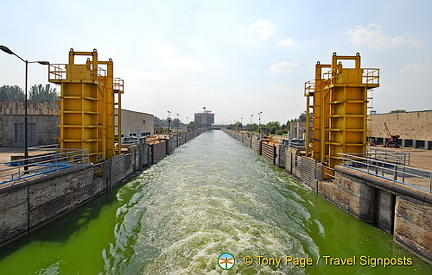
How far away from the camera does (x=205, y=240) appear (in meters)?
8.99

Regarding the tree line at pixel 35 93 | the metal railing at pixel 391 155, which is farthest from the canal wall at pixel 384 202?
the tree line at pixel 35 93

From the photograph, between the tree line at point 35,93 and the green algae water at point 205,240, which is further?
the tree line at point 35,93

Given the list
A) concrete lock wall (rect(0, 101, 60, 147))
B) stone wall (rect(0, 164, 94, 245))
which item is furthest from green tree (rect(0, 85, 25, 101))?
stone wall (rect(0, 164, 94, 245))

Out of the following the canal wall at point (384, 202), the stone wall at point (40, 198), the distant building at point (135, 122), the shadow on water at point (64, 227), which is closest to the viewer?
the canal wall at point (384, 202)

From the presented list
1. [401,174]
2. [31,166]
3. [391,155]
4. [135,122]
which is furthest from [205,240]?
[135,122]

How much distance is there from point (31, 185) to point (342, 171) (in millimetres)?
14300

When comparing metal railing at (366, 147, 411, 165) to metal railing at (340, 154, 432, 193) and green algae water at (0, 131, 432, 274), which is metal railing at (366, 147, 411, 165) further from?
green algae water at (0, 131, 432, 274)

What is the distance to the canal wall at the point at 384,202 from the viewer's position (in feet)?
25.3

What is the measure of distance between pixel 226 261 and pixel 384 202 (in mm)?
Result: 7258

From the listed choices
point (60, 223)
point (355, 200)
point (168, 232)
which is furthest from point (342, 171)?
point (60, 223)

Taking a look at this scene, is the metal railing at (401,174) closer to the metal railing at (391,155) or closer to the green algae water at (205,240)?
the metal railing at (391,155)

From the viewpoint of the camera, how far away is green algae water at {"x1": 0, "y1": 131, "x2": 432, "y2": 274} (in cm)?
753

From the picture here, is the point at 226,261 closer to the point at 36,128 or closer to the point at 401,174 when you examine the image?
the point at 401,174

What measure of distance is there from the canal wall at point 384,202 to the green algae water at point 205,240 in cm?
44
